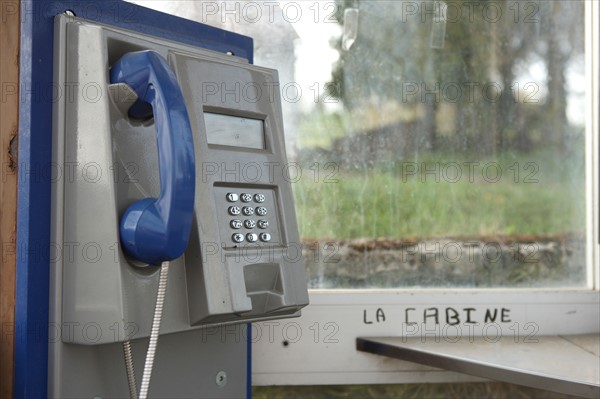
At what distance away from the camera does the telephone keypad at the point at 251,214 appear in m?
0.95

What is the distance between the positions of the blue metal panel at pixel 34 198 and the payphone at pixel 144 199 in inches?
0.5

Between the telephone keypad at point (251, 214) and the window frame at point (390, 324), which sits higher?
the telephone keypad at point (251, 214)

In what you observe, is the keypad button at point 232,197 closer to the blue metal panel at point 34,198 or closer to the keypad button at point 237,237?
the keypad button at point 237,237

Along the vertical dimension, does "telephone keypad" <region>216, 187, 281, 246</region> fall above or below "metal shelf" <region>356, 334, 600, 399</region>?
above

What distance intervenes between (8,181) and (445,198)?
952mm

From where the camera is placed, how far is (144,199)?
89 cm

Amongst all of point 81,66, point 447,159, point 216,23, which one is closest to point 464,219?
point 447,159

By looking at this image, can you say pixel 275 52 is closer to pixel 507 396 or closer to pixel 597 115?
pixel 597 115

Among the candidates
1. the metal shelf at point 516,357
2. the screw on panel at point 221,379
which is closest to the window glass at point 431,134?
the metal shelf at point 516,357

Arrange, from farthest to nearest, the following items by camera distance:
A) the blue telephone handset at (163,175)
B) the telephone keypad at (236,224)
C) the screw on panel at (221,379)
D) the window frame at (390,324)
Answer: the window frame at (390,324)
the screw on panel at (221,379)
the telephone keypad at (236,224)
the blue telephone handset at (163,175)

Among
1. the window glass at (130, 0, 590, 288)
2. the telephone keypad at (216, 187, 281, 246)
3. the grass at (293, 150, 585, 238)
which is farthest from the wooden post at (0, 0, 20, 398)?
the grass at (293, 150, 585, 238)

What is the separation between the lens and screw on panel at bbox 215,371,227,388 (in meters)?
1.10

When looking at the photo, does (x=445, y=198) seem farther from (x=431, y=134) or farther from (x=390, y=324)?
(x=390, y=324)

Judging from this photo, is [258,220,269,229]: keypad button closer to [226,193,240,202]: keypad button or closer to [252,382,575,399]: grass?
[226,193,240,202]: keypad button
